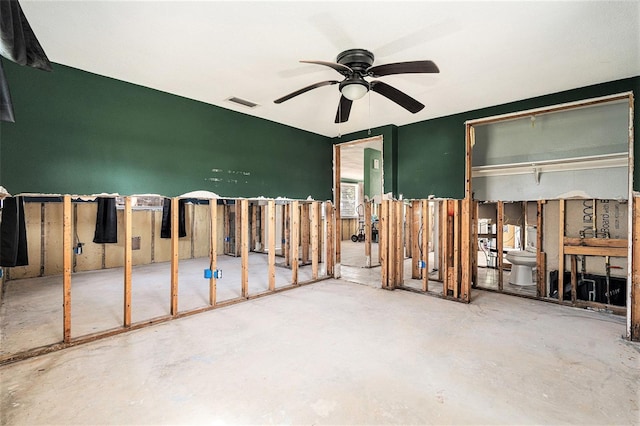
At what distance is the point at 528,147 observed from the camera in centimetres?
432

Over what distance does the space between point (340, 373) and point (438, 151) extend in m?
3.88

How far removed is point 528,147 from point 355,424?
451cm

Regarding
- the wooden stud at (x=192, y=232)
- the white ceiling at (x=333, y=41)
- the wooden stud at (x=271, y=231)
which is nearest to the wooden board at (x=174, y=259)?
the wooden stud at (x=271, y=231)

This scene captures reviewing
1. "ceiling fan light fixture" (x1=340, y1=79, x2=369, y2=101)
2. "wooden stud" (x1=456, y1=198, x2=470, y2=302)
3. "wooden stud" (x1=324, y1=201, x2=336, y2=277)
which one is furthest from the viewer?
"wooden stud" (x1=324, y1=201, x2=336, y2=277)

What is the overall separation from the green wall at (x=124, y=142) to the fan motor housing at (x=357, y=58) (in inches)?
94.4

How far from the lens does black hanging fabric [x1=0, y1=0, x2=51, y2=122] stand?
Answer: 4.33 ft

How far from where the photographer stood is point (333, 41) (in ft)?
8.46

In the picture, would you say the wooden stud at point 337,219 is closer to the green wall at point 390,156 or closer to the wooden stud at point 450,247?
the green wall at point 390,156

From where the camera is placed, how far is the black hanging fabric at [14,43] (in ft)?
4.33

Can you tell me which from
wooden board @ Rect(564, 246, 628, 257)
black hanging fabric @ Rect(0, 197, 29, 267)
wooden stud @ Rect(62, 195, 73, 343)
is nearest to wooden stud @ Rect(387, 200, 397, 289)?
wooden board @ Rect(564, 246, 628, 257)

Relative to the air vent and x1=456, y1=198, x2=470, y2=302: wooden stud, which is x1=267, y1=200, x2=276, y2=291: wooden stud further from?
x1=456, y1=198, x2=470, y2=302: wooden stud

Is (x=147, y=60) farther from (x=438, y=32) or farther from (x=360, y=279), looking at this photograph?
(x=360, y=279)

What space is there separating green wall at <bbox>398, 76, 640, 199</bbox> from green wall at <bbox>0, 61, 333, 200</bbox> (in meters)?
2.20

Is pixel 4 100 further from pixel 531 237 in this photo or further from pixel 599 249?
pixel 531 237
